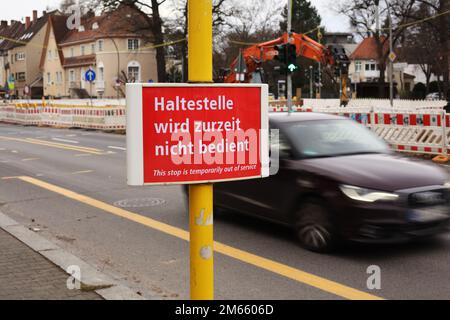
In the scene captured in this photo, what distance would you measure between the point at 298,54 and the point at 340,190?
20909 millimetres

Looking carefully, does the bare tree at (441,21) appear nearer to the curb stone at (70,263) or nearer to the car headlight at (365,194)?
the car headlight at (365,194)

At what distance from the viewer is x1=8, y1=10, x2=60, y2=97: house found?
104 m

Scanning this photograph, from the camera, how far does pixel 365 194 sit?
650 centimetres

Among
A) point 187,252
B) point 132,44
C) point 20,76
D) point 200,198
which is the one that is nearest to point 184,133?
point 200,198

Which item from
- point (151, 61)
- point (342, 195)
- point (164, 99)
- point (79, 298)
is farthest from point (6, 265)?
point (151, 61)

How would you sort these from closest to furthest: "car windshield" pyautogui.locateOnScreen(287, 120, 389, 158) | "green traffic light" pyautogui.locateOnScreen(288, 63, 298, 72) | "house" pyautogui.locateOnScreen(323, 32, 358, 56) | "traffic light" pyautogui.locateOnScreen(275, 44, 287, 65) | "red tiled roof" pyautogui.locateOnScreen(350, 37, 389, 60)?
"car windshield" pyautogui.locateOnScreen(287, 120, 389, 158) < "green traffic light" pyautogui.locateOnScreen(288, 63, 298, 72) < "traffic light" pyautogui.locateOnScreen(275, 44, 287, 65) < "red tiled roof" pyautogui.locateOnScreen(350, 37, 389, 60) < "house" pyautogui.locateOnScreen(323, 32, 358, 56)

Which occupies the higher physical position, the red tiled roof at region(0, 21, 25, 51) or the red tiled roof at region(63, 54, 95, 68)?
the red tiled roof at region(0, 21, 25, 51)

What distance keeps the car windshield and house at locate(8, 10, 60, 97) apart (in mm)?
99924

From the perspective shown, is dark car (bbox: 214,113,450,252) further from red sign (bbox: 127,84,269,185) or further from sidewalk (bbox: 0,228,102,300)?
red sign (bbox: 127,84,269,185)

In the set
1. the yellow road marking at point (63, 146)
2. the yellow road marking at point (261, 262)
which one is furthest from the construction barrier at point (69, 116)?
the yellow road marking at point (261, 262)

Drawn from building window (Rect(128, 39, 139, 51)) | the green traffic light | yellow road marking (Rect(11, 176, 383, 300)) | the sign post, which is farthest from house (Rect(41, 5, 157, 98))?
the sign post
